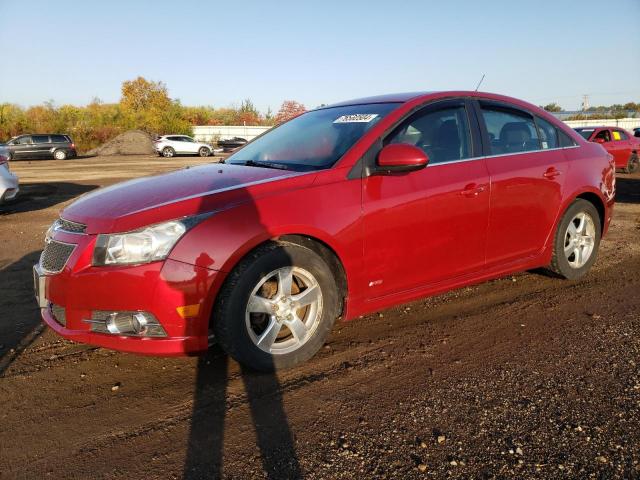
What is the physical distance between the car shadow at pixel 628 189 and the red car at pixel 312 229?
7.23 metres

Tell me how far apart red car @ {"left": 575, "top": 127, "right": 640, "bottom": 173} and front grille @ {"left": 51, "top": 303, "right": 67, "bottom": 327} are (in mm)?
15620

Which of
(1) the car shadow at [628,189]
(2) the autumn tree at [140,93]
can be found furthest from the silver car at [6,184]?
(2) the autumn tree at [140,93]

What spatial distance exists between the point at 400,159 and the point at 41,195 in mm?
11620

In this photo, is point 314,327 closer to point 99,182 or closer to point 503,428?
point 503,428

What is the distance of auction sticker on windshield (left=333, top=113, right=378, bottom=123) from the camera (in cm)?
372

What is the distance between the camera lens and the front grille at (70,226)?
2990mm

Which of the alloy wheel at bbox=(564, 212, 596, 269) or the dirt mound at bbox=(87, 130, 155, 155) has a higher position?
the dirt mound at bbox=(87, 130, 155, 155)

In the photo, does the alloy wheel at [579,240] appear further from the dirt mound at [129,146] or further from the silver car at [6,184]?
the dirt mound at [129,146]

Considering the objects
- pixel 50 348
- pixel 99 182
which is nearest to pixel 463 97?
pixel 50 348

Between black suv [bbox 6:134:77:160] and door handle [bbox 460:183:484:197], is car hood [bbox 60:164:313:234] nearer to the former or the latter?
door handle [bbox 460:183:484:197]

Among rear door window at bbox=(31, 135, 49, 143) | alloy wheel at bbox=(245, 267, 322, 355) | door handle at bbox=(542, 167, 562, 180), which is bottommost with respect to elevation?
alloy wheel at bbox=(245, 267, 322, 355)

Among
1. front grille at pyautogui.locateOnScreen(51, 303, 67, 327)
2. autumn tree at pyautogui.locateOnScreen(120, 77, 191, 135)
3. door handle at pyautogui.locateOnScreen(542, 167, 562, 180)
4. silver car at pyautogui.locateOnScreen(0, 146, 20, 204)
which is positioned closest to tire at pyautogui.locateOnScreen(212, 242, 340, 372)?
front grille at pyautogui.locateOnScreen(51, 303, 67, 327)

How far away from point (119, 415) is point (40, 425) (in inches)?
15.0

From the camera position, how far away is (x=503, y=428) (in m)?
2.46
